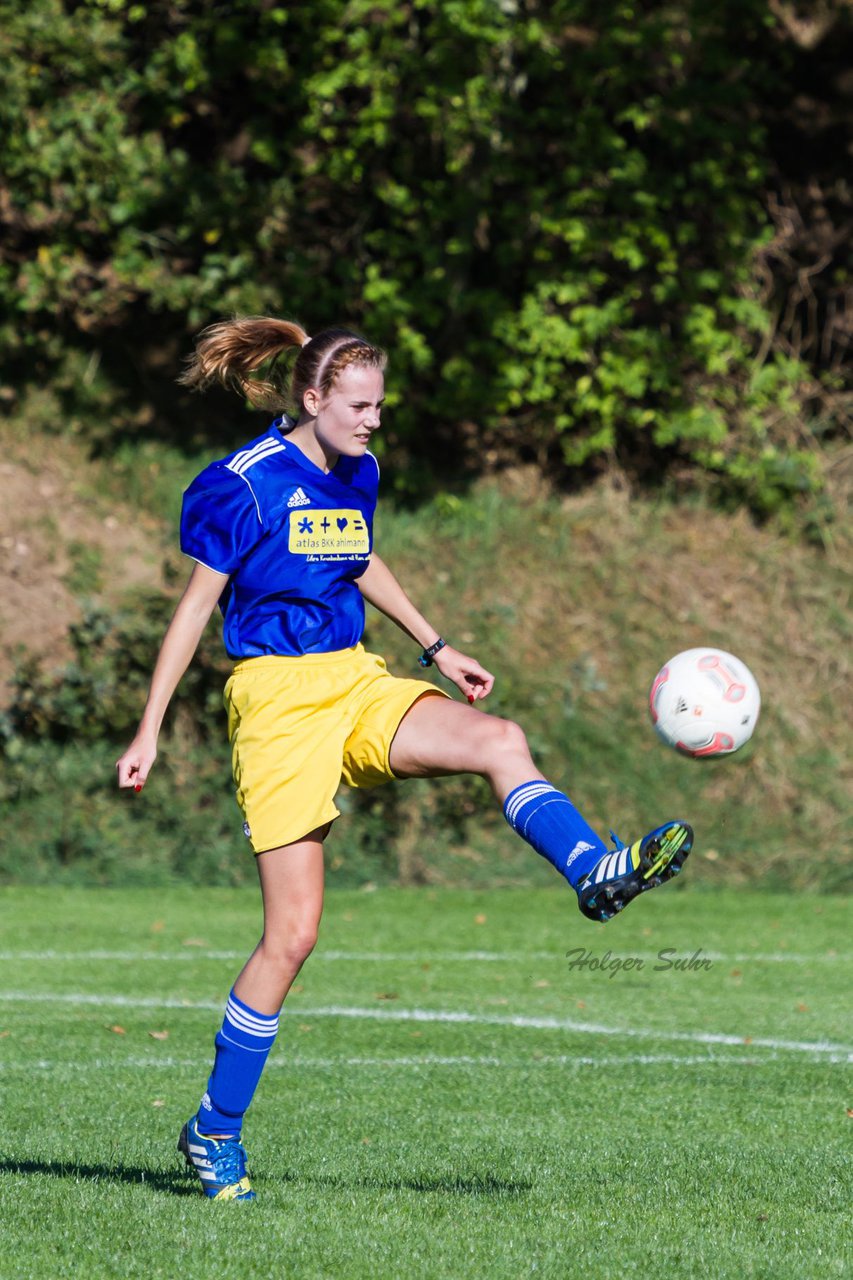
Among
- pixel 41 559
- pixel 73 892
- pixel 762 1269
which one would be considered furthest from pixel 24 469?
pixel 762 1269

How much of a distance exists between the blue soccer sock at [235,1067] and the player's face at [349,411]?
156 centimetres

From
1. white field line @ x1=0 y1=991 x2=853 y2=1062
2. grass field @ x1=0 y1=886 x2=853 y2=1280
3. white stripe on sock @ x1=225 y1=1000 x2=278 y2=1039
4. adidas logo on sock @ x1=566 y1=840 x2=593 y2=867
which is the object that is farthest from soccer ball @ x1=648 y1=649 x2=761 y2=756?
white field line @ x1=0 y1=991 x2=853 y2=1062

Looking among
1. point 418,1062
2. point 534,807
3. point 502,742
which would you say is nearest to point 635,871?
point 534,807

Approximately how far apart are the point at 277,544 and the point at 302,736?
53 cm

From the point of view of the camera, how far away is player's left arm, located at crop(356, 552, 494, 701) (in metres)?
4.75

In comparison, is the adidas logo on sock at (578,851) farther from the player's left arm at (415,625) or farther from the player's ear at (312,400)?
the player's ear at (312,400)

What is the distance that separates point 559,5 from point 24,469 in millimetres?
6725

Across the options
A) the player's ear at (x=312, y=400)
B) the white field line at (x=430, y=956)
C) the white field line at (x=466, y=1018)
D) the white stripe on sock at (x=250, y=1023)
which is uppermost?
the player's ear at (x=312, y=400)

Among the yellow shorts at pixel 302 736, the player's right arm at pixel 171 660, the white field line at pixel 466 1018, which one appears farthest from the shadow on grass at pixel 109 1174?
the white field line at pixel 466 1018

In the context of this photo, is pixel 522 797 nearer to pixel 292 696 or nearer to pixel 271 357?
pixel 292 696

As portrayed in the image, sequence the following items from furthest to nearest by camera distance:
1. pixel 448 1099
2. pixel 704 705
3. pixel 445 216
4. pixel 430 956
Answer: pixel 445 216, pixel 430 956, pixel 448 1099, pixel 704 705

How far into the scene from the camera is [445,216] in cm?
1520

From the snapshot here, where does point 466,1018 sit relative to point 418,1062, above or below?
below

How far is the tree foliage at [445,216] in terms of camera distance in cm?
1502
